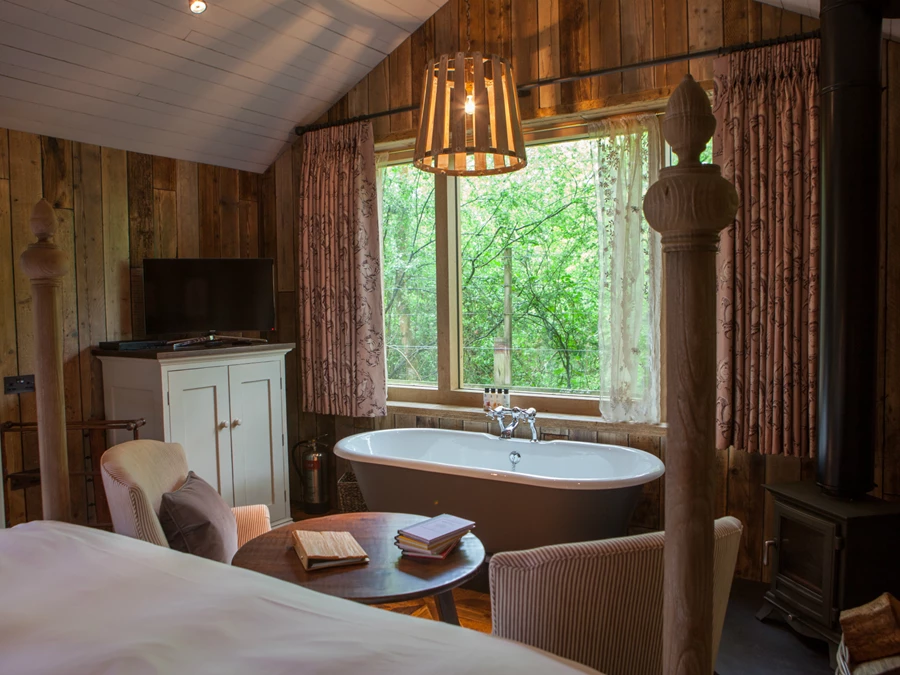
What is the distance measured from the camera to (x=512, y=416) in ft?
12.3

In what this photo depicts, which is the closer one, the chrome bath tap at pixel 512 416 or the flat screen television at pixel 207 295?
the chrome bath tap at pixel 512 416

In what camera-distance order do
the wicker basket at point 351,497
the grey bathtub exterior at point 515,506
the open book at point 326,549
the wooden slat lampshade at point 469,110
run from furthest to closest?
1. the wicker basket at point 351,497
2. the grey bathtub exterior at point 515,506
3. the wooden slat lampshade at point 469,110
4. the open book at point 326,549

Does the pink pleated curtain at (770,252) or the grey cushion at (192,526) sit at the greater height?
the pink pleated curtain at (770,252)

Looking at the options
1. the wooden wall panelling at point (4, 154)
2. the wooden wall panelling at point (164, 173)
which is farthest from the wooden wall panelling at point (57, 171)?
the wooden wall panelling at point (164, 173)

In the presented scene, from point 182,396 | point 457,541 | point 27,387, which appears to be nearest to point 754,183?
point 457,541

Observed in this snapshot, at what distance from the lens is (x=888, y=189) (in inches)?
116

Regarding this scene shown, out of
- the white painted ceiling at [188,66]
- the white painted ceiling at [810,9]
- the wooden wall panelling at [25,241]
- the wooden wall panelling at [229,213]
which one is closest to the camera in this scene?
the white painted ceiling at [810,9]

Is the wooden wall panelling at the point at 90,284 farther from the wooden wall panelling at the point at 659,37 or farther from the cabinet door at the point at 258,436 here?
the wooden wall panelling at the point at 659,37

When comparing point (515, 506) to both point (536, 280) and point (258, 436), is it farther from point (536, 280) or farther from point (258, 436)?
point (258, 436)

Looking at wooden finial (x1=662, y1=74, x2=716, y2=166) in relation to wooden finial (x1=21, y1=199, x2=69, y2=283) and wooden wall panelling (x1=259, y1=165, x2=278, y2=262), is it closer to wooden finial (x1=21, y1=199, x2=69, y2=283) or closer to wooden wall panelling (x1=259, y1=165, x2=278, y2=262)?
wooden finial (x1=21, y1=199, x2=69, y2=283)

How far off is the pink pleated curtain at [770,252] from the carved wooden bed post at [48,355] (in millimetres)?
2609

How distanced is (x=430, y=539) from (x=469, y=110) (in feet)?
4.72

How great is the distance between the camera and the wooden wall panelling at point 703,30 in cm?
327

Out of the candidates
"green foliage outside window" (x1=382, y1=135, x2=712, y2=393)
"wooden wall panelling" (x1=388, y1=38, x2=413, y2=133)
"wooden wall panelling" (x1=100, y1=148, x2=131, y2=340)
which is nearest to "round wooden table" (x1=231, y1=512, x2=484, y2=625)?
"green foliage outside window" (x1=382, y1=135, x2=712, y2=393)
